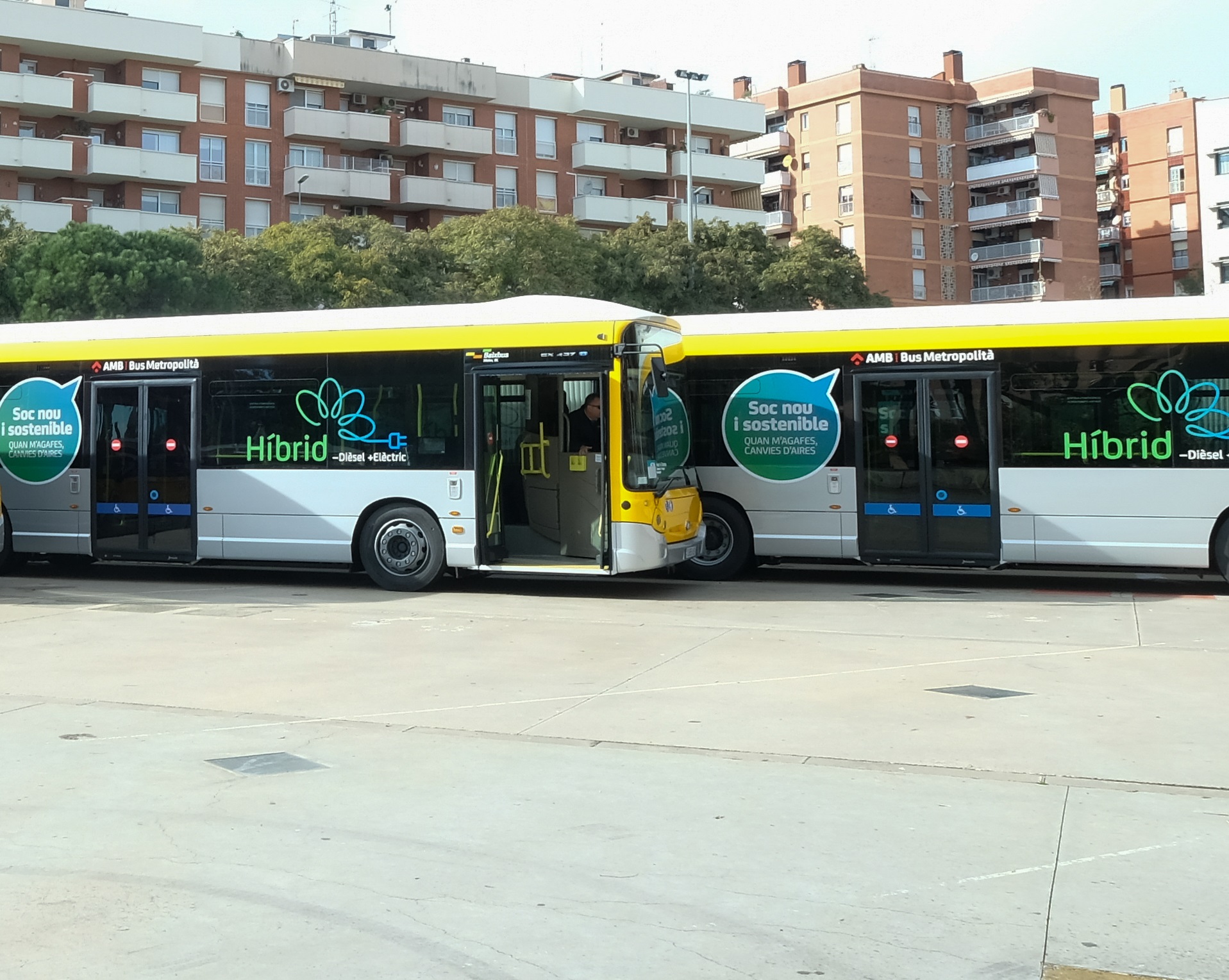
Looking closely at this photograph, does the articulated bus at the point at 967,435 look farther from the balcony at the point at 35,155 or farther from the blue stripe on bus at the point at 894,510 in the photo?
the balcony at the point at 35,155

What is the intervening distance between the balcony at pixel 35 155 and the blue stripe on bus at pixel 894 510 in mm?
44718

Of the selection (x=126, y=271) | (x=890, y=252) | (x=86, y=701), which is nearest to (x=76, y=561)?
(x=86, y=701)

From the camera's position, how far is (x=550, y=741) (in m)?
7.69

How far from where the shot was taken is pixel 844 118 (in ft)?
280

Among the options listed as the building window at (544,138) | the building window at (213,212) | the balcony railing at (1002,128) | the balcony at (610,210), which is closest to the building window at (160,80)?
the building window at (213,212)

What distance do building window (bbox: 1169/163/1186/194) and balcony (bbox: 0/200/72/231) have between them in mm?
72912

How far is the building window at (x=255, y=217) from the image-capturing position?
59031 millimetres

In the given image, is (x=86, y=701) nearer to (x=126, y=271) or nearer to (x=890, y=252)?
(x=126, y=271)

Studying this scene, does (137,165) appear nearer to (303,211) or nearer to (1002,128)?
(303,211)

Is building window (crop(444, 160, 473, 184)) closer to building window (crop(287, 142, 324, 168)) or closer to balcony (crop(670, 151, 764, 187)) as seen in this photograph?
building window (crop(287, 142, 324, 168))

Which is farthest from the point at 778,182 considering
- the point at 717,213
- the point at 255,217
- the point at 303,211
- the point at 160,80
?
the point at 160,80

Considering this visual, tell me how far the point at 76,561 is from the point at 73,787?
1370 centimetres

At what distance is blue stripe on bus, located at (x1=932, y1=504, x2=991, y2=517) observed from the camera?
1508 centimetres

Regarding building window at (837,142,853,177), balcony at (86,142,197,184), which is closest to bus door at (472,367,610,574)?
balcony at (86,142,197,184)
